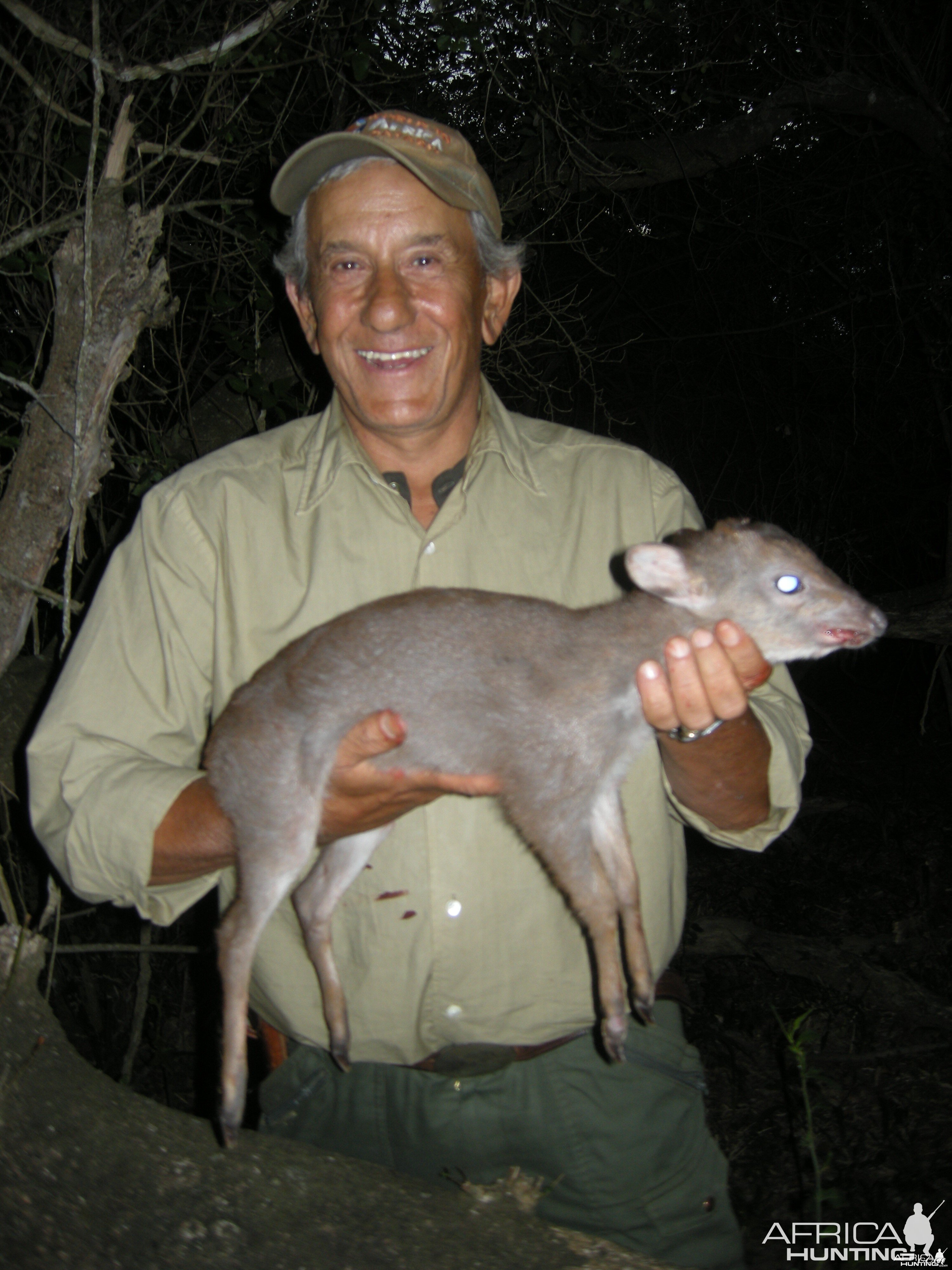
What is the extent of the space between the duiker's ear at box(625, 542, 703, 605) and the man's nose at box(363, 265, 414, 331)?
3.58ft

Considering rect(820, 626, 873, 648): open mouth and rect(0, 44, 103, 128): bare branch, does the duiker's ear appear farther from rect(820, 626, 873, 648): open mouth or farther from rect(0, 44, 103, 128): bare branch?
rect(0, 44, 103, 128): bare branch

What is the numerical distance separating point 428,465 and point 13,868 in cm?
247

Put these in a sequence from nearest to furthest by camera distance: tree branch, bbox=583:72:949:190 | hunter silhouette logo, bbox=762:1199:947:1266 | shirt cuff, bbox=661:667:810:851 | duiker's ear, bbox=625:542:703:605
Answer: duiker's ear, bbox=625:542:703:605, shirt cuff, bbox=661:667:810:851, hunter silhouette logo, bbox=762:1199:947:1266, tree branch, bbox=583:72:949:190

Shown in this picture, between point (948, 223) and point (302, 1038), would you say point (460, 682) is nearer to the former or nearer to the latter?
point (302, 1038)

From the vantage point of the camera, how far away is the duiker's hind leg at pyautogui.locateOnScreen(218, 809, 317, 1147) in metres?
2.77

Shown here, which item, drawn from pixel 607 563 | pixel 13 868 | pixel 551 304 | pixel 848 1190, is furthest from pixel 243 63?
pixel 848 1190

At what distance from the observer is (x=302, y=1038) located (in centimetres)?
302

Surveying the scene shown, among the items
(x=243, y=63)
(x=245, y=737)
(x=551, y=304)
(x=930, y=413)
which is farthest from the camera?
(x=930, y=413)

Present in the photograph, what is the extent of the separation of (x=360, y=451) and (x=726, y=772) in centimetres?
168

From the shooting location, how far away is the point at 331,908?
292cm

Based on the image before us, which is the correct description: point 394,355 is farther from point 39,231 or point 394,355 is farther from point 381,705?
point 39,231

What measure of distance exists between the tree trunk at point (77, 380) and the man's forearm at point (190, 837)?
102 centimetres

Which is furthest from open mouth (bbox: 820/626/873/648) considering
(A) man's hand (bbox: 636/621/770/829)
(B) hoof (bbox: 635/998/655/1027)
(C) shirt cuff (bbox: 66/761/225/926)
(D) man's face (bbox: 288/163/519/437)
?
(C) shirt cuff (bbox: 66/761/225/926)

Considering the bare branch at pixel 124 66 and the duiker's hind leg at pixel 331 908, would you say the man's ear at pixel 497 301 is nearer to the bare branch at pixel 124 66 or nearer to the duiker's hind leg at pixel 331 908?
the bare branch at pixel 124 66
